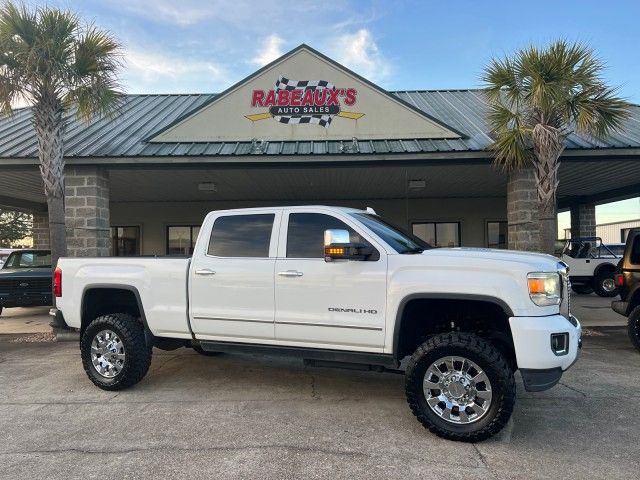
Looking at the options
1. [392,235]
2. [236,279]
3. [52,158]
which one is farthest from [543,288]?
[52,158]

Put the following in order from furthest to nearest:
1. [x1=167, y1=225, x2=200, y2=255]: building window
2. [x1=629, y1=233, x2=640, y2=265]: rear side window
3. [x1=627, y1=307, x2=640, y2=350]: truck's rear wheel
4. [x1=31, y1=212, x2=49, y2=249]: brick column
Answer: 1. [x1=31, y1=212, x2=49, y2=249]: brick column
2. [x1=167, y1=225, x2=200, y2=255]: building window
3. [x1=629, y1=233, x2=640, y2=265]: rear side window
4. [x1=627, y1=307, x2=640, y2=350]: truck's rear wheel

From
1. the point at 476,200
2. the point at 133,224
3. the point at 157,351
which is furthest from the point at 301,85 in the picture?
the point at 133,224

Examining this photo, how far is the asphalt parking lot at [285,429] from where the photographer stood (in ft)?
11.5

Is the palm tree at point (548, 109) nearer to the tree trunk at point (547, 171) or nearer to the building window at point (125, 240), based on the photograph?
the tree trunk at point (547, 171)

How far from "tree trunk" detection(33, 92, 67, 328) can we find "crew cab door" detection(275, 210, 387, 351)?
18.4 ft

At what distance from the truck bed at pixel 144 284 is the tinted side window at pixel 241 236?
1.31 ft

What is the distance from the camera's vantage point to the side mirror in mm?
4105

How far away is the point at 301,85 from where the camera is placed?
1006cm

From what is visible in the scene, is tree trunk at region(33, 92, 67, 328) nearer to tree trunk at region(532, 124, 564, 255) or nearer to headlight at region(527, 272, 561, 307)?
headlight at region(527, 272, 561, 307)

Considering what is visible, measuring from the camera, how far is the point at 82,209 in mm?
9688

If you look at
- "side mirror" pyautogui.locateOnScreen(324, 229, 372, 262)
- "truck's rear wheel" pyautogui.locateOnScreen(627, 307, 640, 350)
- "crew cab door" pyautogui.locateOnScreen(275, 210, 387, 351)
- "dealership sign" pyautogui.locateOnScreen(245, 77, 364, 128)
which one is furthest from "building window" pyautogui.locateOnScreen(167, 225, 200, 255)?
"side mirror" pyautogui.locateOnScreen(324, 229, 372, 262)

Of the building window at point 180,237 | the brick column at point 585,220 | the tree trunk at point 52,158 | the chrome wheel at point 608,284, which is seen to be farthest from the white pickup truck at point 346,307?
the brick column at point 585,220

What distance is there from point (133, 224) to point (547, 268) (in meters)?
16.4

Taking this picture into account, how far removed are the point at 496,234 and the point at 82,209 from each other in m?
13.6
